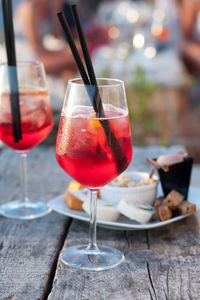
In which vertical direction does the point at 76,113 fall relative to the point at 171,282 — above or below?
above

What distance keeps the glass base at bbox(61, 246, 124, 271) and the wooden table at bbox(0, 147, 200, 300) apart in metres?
0.02

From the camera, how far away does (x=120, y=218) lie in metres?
1.18

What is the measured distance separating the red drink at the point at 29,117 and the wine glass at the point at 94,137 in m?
0.30

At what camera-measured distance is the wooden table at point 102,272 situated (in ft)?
2.82

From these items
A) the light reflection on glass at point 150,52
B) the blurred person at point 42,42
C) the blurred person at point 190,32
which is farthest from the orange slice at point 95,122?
the blurred person at point 190,32

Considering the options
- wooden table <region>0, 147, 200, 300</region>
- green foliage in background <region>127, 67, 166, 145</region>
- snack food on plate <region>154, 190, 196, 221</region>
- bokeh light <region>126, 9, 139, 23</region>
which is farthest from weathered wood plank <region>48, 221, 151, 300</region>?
bokeh light <region>126, 9, 139, 23</region>

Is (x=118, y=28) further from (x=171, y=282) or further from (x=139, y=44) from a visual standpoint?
(x=171, y=282)

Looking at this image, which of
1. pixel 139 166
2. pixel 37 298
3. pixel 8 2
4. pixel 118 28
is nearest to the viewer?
pixel 37 298

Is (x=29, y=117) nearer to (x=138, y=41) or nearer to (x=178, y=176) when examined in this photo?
(x=178, y=176)

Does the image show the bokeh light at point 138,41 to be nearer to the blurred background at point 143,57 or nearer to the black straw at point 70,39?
the blurred background at point 143,57

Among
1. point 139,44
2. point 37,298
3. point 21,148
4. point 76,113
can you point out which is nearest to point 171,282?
point 37,298

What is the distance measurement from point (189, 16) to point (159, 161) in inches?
209

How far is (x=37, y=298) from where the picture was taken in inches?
32.9

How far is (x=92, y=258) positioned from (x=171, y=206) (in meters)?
0.26
